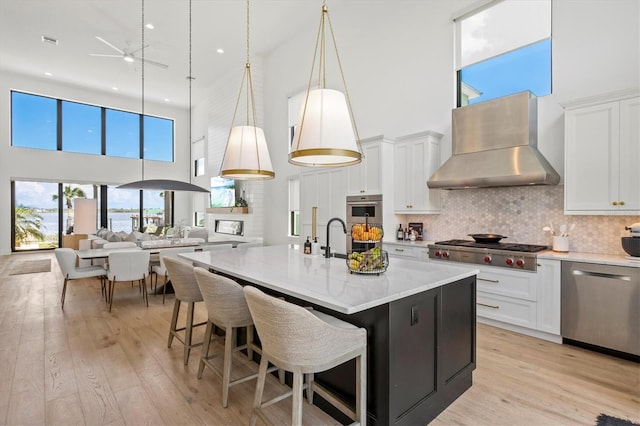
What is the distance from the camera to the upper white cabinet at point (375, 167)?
15.3 ft

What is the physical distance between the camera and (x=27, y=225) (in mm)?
9648

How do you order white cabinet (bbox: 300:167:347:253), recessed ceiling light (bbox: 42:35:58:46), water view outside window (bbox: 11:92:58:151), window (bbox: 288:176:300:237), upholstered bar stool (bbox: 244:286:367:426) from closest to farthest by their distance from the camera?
upholstered bar stool (bbox: 244:286:367:426)
white cabinet (bbox: 300:167:347:253)
recessed ceiling light (bbox: 42:35:58:46)
window (bbox: 288:176:300:237)
water view outside window (bbox: 11:92:58:151)

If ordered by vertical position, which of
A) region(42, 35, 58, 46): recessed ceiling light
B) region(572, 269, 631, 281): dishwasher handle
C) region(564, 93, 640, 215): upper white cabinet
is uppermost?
region(42, 35, 58, 46): recessed ceiling light

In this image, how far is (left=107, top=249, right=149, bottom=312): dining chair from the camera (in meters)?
4.41

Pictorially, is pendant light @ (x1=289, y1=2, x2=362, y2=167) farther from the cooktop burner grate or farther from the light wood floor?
the cooktop burner grate

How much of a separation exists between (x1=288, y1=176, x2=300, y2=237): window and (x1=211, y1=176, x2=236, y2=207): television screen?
1.83 metres

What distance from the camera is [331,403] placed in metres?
1.95

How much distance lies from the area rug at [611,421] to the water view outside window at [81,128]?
1256 cm

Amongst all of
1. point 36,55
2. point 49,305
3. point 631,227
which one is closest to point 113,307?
point 49,305

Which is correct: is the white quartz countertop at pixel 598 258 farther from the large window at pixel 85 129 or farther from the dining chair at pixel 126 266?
the large window at pixel 85 129

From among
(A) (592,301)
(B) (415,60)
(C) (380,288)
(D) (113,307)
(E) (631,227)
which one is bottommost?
(D) (113,307)

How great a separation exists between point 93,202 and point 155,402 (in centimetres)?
787

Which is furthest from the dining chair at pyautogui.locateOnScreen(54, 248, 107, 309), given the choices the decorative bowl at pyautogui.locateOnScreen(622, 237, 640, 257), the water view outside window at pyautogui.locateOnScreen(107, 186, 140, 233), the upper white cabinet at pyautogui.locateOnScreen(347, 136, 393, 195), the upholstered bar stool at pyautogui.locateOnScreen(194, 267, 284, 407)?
the water view outside window at pyautogui.locateOnScreen(107, 186, 140, 233)

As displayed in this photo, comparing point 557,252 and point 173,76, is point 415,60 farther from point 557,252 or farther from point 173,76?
point 173,76
